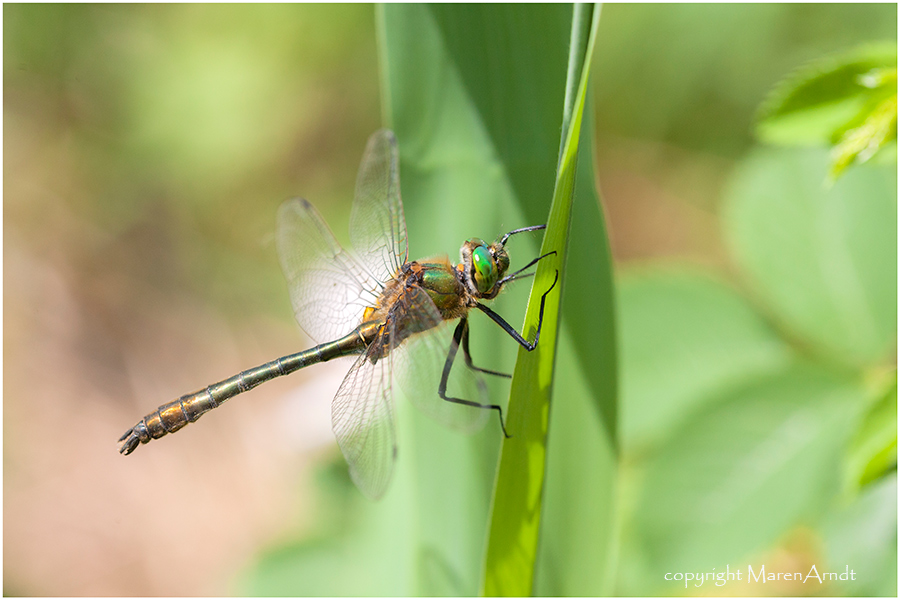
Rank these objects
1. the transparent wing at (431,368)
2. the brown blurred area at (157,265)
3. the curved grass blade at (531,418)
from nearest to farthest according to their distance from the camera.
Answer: the curved grass blade at (531,418) < the transparent wing at (431,368) < the brown blurred area at (157,265)

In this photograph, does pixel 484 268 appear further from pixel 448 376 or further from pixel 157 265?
pixel 157 265

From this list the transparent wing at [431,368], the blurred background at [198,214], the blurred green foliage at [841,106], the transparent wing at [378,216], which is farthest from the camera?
the blurred background at [198,214]

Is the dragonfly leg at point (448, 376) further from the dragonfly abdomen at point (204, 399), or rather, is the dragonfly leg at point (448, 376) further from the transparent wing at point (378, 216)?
the dragonfly abdomen at point (204, 399)

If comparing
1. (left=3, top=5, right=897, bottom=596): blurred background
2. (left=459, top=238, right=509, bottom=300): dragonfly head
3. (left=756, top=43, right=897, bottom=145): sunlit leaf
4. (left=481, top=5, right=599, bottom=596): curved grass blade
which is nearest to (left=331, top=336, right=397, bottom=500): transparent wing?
(left=459, top=238, right=509, bottom=300): dragonfly head

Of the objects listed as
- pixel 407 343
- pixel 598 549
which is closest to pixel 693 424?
pixel 598 549

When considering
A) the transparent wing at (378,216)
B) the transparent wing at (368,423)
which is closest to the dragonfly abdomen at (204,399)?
the transparent wing at (368,423)

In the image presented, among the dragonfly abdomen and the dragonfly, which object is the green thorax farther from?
the dragonfly abdomen

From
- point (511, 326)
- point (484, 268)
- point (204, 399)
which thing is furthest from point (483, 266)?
point (204, 399)

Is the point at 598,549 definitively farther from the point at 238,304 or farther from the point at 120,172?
the point at 120,172
